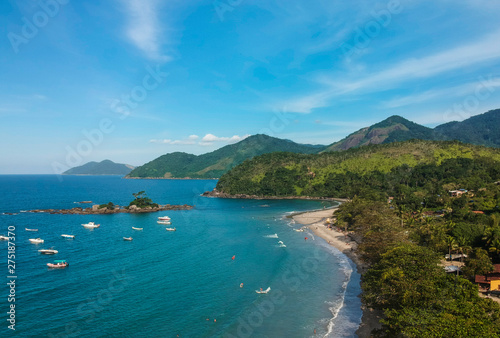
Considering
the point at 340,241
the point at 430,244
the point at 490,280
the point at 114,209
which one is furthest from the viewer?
the point at 114,209

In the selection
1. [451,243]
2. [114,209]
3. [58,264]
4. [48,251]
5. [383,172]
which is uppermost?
[383,172]

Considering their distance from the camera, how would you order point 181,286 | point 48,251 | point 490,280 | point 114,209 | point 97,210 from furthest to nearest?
1. point 114,209
2. point 97,210
3. point 48,251
4. point 181,286
5. point 490,280

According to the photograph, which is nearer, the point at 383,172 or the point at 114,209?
the point at 114,209

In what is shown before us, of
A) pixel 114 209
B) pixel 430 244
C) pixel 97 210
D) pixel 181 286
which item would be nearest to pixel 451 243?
pixel 430 244

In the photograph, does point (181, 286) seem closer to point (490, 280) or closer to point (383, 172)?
point (490, 280)

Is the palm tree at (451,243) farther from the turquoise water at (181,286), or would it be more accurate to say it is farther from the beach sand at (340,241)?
the turquoise water at (181,286)

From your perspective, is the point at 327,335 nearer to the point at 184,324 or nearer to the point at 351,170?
the point at 184,324

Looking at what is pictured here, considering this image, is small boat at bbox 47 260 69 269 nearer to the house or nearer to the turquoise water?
the turquoise water
